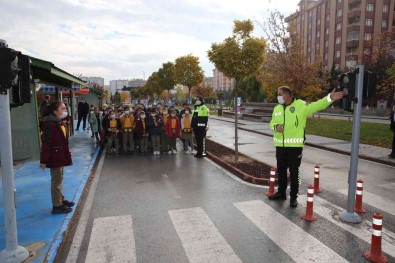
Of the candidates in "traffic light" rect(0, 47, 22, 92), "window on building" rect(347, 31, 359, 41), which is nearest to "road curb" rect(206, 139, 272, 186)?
"traffic light" rect(0, 47, 22, 92)

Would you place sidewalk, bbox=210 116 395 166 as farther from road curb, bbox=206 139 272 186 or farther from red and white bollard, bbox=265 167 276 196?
red and white bollard, bbox=265 167 276 196

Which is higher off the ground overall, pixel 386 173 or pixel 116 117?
pixel 116 117

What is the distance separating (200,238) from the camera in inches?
192

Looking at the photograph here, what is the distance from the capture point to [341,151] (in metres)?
12.8

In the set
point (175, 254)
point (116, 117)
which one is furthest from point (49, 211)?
point (116, 117)

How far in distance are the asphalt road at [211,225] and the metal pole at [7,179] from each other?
861 mm

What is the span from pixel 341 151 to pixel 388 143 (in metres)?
3.40

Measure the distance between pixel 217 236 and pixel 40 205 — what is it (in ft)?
11.8

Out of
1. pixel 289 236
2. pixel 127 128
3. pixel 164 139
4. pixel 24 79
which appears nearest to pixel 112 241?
pixel 24 79

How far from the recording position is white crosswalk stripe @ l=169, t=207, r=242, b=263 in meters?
4.31

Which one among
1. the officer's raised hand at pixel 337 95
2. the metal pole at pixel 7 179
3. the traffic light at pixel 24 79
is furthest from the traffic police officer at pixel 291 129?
the metal pole at pixel 7 179

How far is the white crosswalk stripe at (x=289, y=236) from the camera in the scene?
430cm

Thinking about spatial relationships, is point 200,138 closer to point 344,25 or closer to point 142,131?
point 142,131

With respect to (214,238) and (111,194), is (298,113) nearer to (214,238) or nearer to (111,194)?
(214,238)
